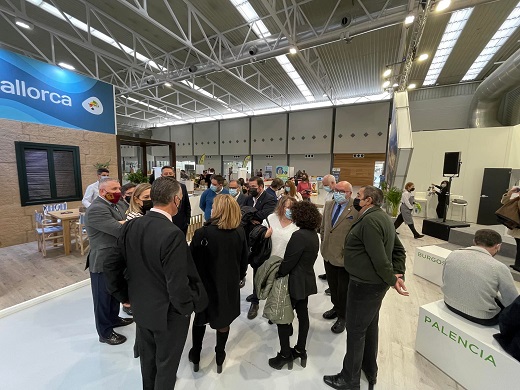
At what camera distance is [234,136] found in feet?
58.2

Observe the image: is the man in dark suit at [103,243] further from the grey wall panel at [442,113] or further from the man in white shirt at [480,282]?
the grey wall panel at [442,113]

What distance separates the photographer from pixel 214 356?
6.64 feet

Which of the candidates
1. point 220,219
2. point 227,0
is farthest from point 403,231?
point 227,0

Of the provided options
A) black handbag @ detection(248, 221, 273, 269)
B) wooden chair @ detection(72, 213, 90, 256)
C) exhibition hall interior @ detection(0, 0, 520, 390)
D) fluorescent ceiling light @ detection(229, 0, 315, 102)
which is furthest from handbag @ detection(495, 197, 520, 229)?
wooden chair @ detection(72, 213, 90, 256)

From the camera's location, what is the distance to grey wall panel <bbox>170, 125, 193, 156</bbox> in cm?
2030

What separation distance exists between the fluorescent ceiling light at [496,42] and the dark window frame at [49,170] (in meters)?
11.3

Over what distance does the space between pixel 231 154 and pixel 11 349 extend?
55.5 feet

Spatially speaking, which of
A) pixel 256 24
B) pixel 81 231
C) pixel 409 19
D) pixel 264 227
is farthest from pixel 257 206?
pixel 256 24

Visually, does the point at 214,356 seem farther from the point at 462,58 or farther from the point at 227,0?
the point at 462,58

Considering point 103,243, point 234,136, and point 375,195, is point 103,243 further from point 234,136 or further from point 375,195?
point 234,136

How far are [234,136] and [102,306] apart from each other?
16.6m

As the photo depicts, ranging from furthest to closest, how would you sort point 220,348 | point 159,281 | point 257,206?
point 257,206
point 220,348
point 159,281

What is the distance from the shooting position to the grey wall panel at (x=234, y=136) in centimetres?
1720

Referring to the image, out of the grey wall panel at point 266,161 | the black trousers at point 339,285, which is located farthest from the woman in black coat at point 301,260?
the grey wall panel at point 266,161
